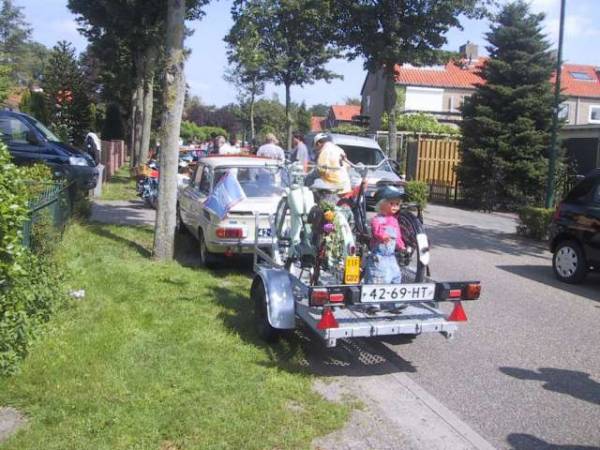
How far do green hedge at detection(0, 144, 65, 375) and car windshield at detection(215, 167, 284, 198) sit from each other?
4158 mm

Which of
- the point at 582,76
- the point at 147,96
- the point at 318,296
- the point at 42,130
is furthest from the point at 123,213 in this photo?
Answer: the point at 582,76

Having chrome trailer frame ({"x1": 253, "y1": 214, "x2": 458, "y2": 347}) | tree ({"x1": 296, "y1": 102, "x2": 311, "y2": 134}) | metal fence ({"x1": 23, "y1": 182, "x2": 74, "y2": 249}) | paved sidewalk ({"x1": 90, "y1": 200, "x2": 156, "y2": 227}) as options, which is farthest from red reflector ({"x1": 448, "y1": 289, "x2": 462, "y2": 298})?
tree ({"x1": 296, "y1": 102, "x2": 311, "y2": 134})

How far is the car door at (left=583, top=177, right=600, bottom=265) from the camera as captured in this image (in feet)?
31.1

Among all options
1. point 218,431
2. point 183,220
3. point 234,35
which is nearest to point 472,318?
point 218,431

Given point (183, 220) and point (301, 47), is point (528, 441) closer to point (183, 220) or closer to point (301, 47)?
point (183, 220)

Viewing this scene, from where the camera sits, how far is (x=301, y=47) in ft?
117

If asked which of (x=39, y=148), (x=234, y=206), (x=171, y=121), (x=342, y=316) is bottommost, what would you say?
(x=342, y=316)

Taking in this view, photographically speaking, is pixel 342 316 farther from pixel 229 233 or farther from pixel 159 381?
pixel 229 233

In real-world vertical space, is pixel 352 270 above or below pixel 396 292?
above

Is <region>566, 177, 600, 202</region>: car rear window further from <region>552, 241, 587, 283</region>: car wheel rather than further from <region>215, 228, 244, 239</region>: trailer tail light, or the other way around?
<region>215, 228, 244, 239</region>: trailer tail light

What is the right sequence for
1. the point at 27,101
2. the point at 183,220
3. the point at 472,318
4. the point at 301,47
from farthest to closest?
1. the point at 301,47
2. the point at 27,101
3. the point at 183,220
4. the point at 472,318

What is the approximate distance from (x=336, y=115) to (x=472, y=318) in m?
67.4

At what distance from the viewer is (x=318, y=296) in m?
5.38

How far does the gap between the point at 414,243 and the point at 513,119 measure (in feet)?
58.5
